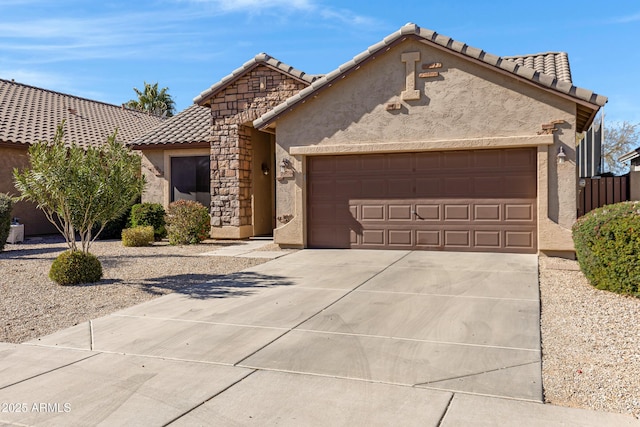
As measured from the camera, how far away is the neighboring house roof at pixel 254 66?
16688 mm

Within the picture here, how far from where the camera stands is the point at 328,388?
4.60m

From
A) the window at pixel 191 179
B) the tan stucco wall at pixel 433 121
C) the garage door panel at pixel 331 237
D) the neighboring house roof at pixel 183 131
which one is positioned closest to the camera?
the tan stucco wall at pixel 433 121

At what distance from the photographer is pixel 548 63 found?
1666cm

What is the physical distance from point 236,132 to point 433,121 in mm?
7049

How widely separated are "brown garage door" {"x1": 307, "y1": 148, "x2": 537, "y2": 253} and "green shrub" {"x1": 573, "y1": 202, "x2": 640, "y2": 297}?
364 cm

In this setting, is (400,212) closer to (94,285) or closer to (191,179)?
(94,285)

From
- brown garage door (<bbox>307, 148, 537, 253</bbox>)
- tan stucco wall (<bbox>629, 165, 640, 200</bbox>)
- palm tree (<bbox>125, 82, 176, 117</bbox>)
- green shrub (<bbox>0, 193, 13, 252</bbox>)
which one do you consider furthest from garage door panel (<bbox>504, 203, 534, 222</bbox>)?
palm tree (<bbox>125, 82, 176, 117</bbox>)

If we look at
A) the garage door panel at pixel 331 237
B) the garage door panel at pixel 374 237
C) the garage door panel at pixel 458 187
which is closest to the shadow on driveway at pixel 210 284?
the garage door panel at pixel 331 237

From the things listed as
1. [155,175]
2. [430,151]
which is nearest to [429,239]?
[430,151]

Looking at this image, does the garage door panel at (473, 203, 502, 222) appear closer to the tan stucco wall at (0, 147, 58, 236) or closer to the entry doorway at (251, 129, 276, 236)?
the entry doorway at (251, 129, 276, 236)

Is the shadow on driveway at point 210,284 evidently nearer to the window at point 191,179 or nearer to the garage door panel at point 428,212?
the garage door panel at point 428,212

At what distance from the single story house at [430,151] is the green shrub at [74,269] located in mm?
5712

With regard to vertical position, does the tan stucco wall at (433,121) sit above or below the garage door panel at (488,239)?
above

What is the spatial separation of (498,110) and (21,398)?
11354mm
